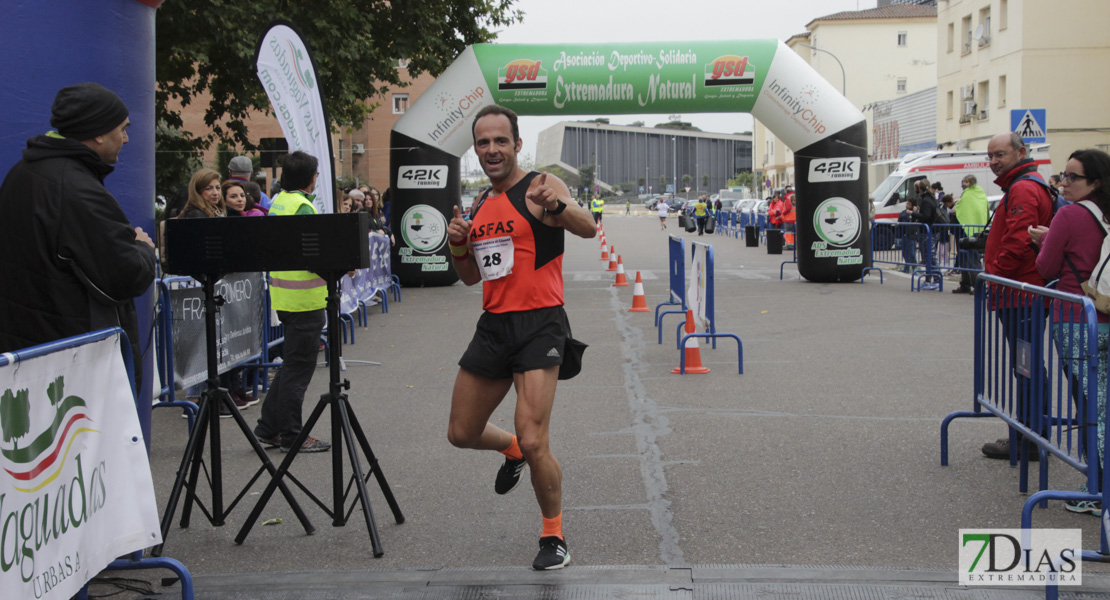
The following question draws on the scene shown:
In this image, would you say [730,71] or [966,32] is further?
[966,32]

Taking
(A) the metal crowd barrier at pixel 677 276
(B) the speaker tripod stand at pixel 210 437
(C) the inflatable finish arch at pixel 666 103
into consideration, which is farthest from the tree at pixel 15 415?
(C) the inflatable finish arch at pixel 666 103

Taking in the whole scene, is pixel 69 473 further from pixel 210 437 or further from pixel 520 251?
pixel 520 251

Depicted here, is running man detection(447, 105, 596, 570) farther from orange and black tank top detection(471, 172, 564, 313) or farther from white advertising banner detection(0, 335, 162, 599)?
white advertising banner detection(0, 335, 162, 599)

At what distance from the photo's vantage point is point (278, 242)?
478 cm

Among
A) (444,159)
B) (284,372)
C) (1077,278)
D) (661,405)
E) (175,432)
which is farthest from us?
(444,159)

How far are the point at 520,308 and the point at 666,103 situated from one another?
13941mm

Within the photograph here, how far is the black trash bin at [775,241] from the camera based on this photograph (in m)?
27.8

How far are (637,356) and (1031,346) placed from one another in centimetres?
575

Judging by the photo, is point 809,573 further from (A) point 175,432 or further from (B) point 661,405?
(A) point 175,432

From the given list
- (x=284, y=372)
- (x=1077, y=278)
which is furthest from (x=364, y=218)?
(x=1077, y=278)

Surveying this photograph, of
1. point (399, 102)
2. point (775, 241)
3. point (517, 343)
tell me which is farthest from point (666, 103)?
point (399, 102)

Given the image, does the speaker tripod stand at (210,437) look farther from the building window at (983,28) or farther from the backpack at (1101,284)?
the building window at (983,28)

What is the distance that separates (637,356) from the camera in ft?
35.0

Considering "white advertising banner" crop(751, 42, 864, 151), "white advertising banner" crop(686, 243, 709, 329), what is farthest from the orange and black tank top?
"white advertising banner" crop(751, 42, 864, 151)
